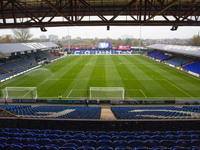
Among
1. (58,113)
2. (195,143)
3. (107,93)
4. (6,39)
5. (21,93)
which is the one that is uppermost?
(6,39)

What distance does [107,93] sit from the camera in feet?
64.7

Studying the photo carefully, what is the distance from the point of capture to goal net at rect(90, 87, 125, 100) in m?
18.4

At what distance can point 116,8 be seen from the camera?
909 cm

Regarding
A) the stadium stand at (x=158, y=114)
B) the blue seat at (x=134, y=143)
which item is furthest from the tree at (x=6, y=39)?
the blue seat at (x=134, y=143)

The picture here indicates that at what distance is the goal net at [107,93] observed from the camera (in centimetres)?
1841

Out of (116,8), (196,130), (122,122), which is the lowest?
(196,130)

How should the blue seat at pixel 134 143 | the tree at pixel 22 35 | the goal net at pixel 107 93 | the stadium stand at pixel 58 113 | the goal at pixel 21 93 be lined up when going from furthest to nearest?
the tree at pixel 22 35
the goal at pixel 21 93
the goal net at pixel 107 93
the stadium stand at pixel 58 113
the blue seat at pixel 134 143

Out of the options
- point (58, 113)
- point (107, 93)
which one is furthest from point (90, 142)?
point (107, 93)

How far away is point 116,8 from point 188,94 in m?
16.7

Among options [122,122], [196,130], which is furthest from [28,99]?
[196,130]

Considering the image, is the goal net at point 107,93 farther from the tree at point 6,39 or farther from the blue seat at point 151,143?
the tree at point 6,39

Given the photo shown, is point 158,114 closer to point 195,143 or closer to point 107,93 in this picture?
point 195,143

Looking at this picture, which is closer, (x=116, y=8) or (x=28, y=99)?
(x=116, y=8)

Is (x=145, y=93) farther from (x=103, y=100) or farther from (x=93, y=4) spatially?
(x=93, y=4)
